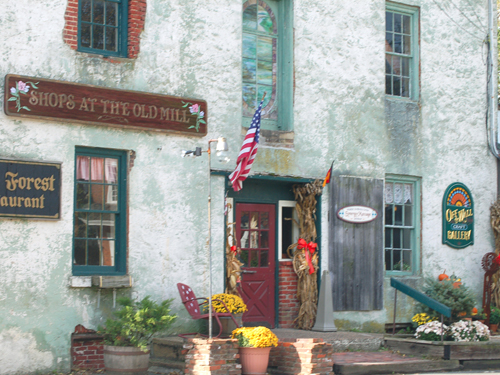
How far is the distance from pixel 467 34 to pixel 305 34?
12.6 ft

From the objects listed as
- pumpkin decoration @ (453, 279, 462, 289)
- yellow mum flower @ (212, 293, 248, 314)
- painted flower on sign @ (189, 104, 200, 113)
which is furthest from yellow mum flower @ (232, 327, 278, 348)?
pumpkin decoration @ (453, 279, 462, 289)

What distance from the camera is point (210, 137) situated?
1130cm

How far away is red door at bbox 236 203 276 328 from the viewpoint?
12.0 metres

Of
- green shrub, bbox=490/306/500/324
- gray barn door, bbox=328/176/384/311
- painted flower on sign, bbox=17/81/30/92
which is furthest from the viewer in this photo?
green shrub, bbox=490/306/500/324

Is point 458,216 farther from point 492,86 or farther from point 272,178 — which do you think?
point 272,178

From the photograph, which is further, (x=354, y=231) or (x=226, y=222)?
(x=354, y=231)

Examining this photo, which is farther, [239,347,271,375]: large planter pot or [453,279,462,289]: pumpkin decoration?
[453,279,462,289]: pumpkin decoration

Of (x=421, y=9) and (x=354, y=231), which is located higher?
(x=421, y=9)

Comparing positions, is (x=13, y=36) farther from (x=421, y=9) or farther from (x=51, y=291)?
(x=421, y=9)

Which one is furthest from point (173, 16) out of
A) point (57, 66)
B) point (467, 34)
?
point (467, 34)

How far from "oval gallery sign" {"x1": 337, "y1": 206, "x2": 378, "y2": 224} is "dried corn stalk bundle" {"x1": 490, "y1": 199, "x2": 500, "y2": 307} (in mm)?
2781

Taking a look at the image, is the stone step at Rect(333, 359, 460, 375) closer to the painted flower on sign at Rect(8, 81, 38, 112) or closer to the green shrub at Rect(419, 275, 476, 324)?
the green shrub at Rect(419, 275, 476, 324)

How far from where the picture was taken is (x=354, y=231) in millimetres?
12695

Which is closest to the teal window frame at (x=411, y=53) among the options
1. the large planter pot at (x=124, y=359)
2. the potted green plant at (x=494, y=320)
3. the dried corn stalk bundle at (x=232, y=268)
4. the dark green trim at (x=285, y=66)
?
the dark green trim at (x=285, y=66)
